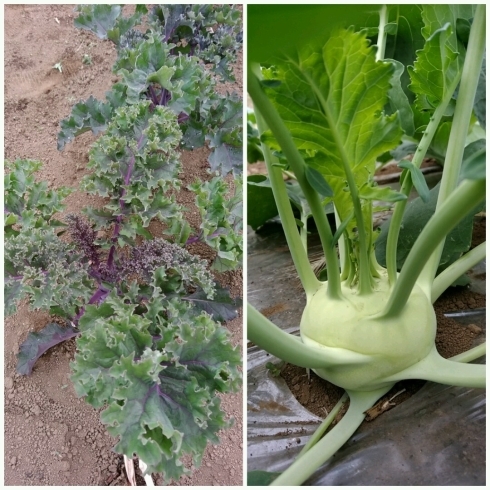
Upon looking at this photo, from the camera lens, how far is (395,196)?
2.79ft

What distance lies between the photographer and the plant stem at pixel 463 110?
1.00 meters

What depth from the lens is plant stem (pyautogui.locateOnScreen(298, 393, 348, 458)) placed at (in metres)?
1.04

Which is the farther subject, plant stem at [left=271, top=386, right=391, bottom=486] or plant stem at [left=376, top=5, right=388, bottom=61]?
plant stem at [left=376, top=5, right=388, bottom=61]

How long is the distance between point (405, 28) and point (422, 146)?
534mm

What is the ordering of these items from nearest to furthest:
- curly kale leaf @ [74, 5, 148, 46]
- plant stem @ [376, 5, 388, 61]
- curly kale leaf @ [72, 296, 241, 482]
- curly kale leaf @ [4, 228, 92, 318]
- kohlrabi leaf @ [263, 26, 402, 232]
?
kohlrabi leaf @ [263, 26, 402, 232], curly kale leaf @ [72, 296, 241, 482], plant stem @ [376, 5, 388, 61], curly kale leaf @ [4, 228, 92, 318], curly kale leaf @ [74, 5, 148, 46]

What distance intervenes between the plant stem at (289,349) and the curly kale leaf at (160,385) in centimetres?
16

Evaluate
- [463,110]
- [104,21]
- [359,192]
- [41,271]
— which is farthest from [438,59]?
[104,21]

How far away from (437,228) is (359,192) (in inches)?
8.6

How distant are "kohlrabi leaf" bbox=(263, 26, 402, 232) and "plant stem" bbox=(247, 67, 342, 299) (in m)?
0.08

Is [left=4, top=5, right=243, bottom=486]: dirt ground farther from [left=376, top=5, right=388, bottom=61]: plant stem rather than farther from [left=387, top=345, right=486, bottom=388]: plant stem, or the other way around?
[left=376, top=5, right=388, bottom=61]: plant stem

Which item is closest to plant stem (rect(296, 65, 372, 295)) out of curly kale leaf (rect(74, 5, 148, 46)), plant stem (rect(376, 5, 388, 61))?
plant stem (rect(376, 5, 388, 61))

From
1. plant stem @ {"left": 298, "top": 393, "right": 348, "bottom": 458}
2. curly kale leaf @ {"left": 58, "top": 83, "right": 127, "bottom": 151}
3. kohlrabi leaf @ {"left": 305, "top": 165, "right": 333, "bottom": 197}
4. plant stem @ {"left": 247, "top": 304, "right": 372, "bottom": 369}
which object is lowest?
plant stem @ {"left": 298, "top": 393, "right": 348, "bottom": 458}

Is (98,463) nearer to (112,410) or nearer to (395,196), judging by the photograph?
(112,410)

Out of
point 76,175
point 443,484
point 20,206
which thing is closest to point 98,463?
point 20,206
